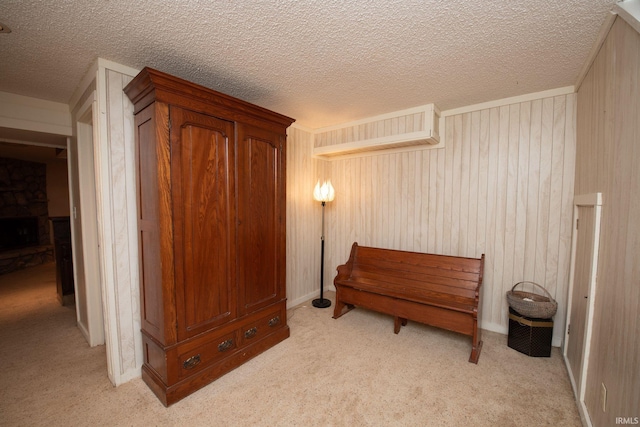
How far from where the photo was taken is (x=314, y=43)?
164 cm

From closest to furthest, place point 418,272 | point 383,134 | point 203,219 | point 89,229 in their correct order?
point 203,219, point 89,229, point 418,272, point 383,134

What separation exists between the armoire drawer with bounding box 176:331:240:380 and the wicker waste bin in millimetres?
2464

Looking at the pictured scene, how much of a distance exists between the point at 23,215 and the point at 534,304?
8.77 metres

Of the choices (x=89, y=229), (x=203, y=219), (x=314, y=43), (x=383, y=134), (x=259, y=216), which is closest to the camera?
(x=314, y=43)

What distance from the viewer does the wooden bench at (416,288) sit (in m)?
2.28

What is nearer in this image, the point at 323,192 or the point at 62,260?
the point at 323,192

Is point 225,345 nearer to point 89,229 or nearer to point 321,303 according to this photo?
point 321,303

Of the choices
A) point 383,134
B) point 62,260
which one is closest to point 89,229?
point 62,260

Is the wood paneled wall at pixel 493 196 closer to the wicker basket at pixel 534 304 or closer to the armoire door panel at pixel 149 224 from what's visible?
the wicker basket at pixel 534 304

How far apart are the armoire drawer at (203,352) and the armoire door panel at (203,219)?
0.35 ft

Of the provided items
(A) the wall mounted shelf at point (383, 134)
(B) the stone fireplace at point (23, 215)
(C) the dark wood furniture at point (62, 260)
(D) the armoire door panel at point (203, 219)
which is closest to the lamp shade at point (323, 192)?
(A) the wall mounted shelf at point (383, 134)

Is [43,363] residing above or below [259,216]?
below

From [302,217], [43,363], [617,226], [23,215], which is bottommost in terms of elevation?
[43,363]

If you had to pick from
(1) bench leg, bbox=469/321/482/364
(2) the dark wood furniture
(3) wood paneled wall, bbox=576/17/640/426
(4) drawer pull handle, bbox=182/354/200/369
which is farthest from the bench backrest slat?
(2) the dark wood furniture
